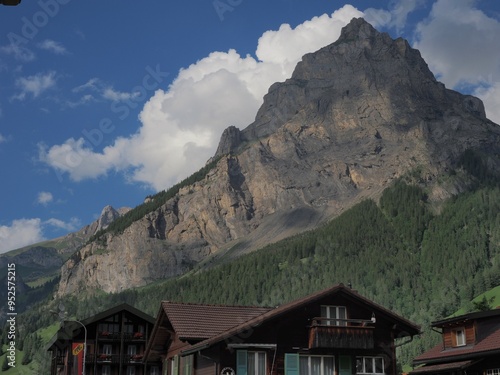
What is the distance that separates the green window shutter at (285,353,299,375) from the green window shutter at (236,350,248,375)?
2.47 metres

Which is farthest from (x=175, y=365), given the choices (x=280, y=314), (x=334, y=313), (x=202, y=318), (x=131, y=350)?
(x=131, y=350)

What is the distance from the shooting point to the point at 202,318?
40.5 metres

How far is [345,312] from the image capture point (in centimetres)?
4019

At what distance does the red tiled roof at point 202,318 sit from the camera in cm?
3881

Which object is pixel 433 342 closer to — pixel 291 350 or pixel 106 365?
pixel 106 365

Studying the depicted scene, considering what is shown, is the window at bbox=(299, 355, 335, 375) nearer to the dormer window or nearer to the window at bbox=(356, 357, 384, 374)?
the window at bbox=(356, 357, 384, 374)

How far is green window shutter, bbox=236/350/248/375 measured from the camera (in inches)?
1431

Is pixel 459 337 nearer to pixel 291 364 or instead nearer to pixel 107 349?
pixel 291 364

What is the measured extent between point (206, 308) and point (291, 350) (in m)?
6.80

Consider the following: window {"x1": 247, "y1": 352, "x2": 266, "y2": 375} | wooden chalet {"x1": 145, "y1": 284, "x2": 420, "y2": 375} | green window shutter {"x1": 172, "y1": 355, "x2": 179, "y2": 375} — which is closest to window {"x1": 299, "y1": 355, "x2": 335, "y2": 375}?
wooden chalet {"x1": 145, "y1": 284, "x2": 420, "y2": 375}

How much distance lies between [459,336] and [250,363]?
699 inches

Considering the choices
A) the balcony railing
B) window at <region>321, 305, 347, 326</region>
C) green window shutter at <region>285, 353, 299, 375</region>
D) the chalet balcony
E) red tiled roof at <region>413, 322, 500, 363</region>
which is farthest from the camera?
the balcony railing

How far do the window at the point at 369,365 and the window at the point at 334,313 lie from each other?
Result: 2.49 metres

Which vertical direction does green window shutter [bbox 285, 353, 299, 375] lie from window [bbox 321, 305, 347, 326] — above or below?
below
